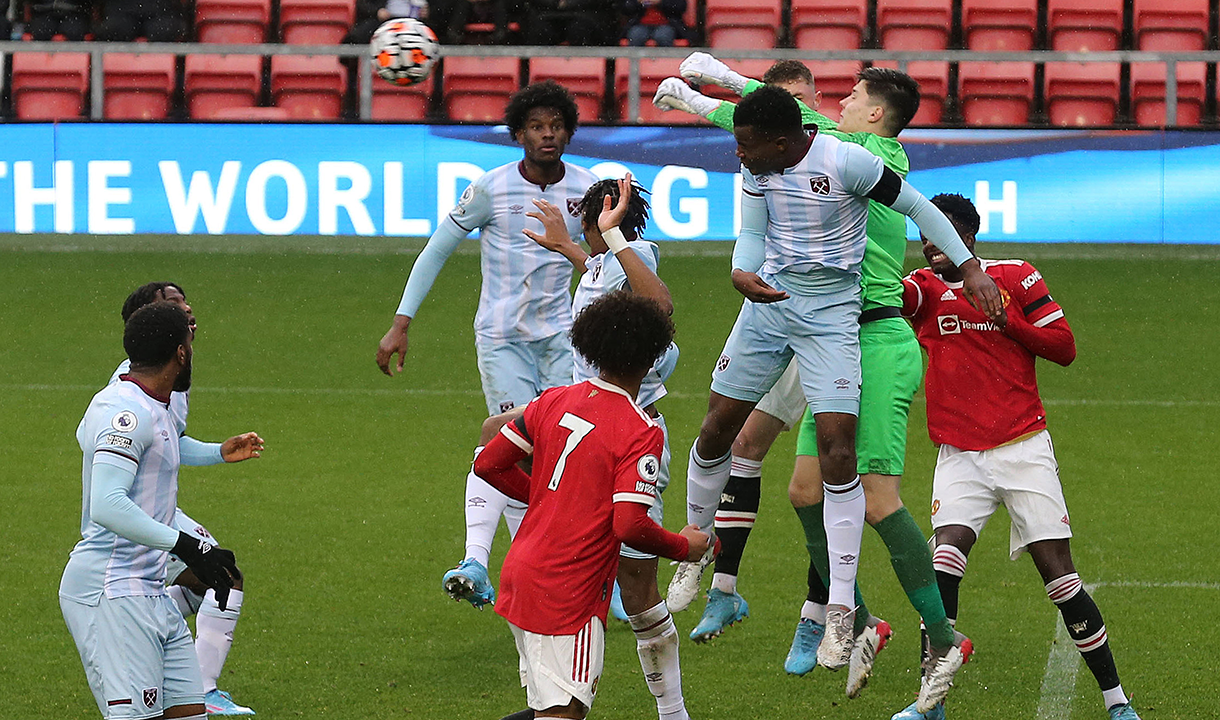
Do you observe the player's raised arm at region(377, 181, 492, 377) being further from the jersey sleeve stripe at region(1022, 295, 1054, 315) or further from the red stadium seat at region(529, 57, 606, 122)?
the red stadium seat at region(529, 57, 606, 122)

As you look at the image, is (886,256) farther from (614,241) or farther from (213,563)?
(213,563)

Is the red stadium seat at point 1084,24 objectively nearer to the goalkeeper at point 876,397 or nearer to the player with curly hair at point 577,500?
the goalkeeper at point 876,397

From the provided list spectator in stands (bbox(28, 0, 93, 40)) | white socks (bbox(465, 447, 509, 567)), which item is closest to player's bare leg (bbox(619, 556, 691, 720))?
white socks (bbox(465, 447, 509, 567))

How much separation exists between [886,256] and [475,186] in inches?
79.0

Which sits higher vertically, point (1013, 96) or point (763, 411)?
point (1013, 96)

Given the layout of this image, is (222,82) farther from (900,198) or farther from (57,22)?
(900,198)

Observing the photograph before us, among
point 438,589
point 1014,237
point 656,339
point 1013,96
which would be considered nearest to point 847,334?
point 656,339

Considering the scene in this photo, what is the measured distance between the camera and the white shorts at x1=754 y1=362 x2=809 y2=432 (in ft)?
22.0

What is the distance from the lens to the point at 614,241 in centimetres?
578

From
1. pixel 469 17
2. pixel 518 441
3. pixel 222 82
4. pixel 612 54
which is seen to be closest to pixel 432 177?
pixel 612 54

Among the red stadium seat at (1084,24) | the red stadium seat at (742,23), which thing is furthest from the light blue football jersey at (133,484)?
the red stadium seat at (1084,24)

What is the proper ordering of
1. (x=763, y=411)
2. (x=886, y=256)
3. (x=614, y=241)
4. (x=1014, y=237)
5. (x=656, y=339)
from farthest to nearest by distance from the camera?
(x=1014, y=237) < (x=763, y=411) < (x=886, y=256) < (x=614, y=241) < (x=656, y=339)

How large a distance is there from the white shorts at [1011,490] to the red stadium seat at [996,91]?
11.7m

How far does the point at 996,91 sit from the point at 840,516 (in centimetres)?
1239
